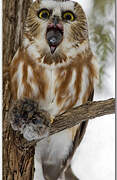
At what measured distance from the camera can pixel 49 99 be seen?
35.3 inches

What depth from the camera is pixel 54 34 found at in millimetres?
854

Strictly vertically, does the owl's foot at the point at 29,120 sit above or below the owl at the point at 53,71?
below

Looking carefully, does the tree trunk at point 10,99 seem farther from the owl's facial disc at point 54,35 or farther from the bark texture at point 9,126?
the owl's facial disc at point 54,35

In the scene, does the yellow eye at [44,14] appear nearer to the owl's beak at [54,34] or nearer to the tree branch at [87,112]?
the owl's beak at [54,34]

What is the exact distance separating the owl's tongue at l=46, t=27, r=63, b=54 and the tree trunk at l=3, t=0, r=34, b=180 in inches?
4.0

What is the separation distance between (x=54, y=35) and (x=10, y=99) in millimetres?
249

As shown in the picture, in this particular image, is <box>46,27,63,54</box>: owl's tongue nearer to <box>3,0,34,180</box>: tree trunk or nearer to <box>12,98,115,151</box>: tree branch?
<box>3,0,34,180</box>: tree trunk

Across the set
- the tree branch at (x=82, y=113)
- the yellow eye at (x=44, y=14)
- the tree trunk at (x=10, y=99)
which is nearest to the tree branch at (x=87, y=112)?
the tree branch at (x=82, y=113)

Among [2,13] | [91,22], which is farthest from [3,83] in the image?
[91,22]

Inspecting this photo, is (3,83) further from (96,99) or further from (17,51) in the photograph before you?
(96,99)

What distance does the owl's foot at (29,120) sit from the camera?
32.2 inches

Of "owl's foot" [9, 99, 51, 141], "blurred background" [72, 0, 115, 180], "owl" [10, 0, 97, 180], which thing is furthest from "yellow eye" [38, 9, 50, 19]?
"owl's foot" [9, 99, 51, 141]

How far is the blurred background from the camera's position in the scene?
899 millimetres

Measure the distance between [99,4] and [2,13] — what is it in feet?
1.05
